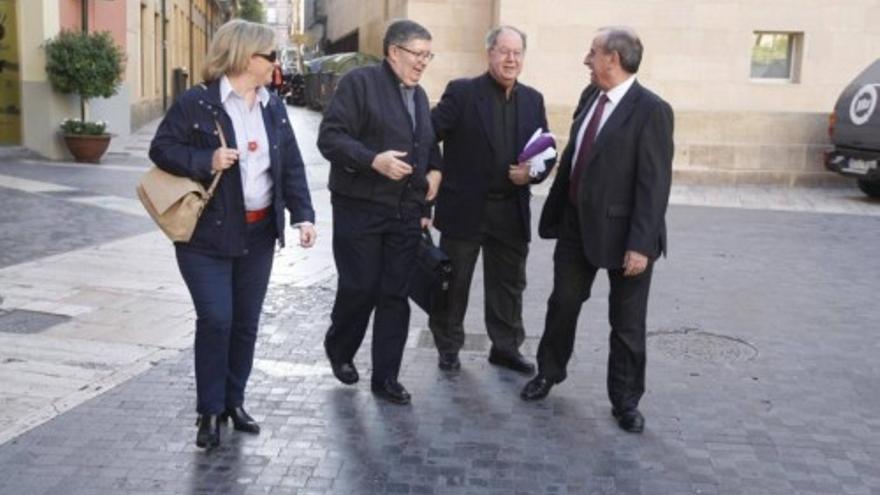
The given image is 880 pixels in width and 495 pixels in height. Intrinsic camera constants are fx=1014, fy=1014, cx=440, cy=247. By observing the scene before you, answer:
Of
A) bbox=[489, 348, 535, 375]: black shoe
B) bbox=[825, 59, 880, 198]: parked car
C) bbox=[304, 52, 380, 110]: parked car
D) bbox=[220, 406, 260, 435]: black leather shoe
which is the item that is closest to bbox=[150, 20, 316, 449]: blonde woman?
bbox=[220, 406, 260, 435]: black leather shoe

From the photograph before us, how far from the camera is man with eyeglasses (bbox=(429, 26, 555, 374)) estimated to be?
17.8ft

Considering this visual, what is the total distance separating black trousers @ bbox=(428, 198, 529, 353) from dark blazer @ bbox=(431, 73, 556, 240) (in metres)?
0.10

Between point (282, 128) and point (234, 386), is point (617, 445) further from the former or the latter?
point (282, 128)

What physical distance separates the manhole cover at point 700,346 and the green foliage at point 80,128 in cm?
1100

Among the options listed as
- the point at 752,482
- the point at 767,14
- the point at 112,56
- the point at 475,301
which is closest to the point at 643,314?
the point at 752,482

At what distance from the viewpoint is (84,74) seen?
14.8 meters

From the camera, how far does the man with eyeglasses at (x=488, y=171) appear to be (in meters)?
5.41

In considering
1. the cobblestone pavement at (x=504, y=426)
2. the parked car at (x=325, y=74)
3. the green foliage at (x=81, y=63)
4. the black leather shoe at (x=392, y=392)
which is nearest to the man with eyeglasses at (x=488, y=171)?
the black leather shoe at (x=392, y=392)

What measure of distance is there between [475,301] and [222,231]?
3.56 metres

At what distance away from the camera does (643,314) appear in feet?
16.3

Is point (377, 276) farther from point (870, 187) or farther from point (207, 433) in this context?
point (870, 187)

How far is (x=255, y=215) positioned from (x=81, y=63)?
11.6 meters

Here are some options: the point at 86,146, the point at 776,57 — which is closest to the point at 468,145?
the point at 86,146

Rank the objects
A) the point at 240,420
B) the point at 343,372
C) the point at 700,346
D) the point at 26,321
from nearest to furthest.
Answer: the point at 240,420
the point at 343,372
the point at 26,321
the point at 700,346
